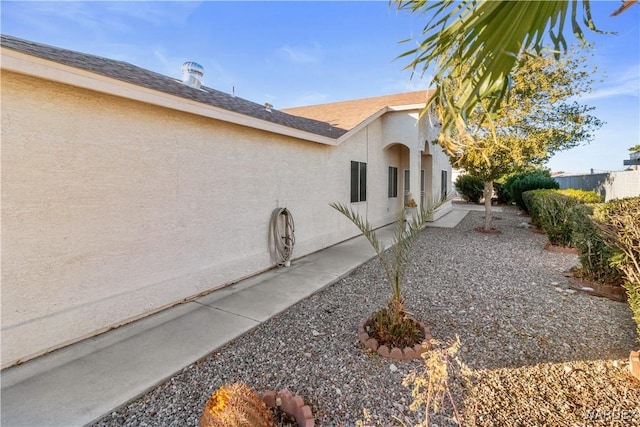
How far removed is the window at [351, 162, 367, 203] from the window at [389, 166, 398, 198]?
2.69m

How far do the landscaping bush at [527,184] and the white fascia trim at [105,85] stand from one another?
57.2ft

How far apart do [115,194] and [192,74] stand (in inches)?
192

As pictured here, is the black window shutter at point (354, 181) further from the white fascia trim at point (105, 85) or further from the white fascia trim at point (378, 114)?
the white fascia trim at point (105, 85)

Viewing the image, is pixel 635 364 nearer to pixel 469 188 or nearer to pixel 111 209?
pixel 111 209

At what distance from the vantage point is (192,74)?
7.60 meters

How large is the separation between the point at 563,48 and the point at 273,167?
222 inches

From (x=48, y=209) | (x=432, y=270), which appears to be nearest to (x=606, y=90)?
(x=432, y=270)

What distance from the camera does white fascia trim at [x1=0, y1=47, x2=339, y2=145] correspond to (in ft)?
10.0

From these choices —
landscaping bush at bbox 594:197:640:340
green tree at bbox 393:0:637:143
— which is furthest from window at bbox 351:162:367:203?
green tree at bbox 393:0:637:143

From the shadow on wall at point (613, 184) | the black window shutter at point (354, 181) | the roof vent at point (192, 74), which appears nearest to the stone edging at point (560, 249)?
the shadow on wall at point (613, 184)

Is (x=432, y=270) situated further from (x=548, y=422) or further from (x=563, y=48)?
(x=563, y=48)

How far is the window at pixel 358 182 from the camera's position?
10039 mm

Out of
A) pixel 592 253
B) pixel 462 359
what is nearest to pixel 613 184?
pixel 592 253

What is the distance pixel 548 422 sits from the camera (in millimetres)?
2541
